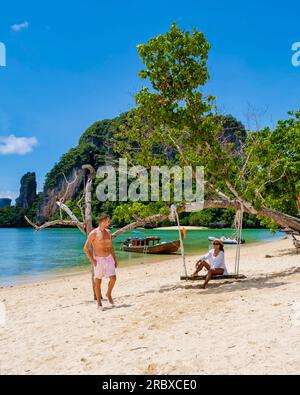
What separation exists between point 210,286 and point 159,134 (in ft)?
14.3

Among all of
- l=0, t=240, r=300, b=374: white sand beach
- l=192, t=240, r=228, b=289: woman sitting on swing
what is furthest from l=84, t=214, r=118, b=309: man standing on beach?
l=192, t=240, r=228, b=289: woman sitting on swing

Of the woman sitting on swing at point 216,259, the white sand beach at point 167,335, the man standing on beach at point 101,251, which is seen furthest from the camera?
the woman sitting on swing at point 216,259

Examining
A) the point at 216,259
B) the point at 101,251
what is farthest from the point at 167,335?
the point at 216,259

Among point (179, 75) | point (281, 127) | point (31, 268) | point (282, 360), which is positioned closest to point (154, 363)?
point (282, 360)

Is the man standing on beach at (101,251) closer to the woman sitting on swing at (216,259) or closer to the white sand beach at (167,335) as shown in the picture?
the white sand beach at (167,335)

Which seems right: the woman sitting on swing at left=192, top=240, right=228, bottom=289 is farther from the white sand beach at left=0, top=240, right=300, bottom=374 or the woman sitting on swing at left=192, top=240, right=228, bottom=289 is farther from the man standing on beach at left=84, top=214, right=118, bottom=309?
the man standing on beach at left=84, top=214, right=118, bottom=309

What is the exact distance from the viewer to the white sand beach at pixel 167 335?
4086mm

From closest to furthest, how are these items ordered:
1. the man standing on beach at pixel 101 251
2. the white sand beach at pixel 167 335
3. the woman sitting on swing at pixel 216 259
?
1. the white sand beach at pixel 167 335
2. the man standing on beach at pixel 101 251
3. the woman sitting on swing at pixel 216 259

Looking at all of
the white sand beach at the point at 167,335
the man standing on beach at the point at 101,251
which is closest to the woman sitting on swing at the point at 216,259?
the white sand beach at the point at 167,335

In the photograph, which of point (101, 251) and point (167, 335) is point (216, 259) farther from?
point (167, 335)

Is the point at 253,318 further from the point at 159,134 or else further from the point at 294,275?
the point at 159,134

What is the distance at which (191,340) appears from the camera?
4793 mm

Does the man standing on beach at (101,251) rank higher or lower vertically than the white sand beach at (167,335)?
higher

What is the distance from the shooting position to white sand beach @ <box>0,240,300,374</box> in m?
4.09
